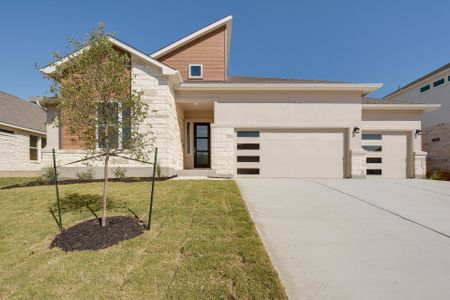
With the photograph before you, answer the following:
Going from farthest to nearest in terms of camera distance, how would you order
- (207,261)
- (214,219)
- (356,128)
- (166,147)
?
(356,128)
(166,147)
(214,219)
(207,261)

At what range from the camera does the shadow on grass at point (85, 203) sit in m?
5.33

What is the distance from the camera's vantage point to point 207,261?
9.41 feet

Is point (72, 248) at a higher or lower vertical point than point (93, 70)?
lower

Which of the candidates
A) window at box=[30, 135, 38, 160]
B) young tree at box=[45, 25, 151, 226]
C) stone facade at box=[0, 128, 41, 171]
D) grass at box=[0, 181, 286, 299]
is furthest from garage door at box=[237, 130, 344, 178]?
window at box=[30, 135, 38, 160]

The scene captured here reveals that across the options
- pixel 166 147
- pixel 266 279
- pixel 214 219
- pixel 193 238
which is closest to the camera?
pixel 266 279

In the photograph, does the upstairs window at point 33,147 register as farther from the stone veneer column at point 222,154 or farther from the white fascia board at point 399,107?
the white fascia board at point 399,107

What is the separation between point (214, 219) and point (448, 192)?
27.4ft

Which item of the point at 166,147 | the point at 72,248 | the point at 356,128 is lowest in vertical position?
the point at 72,248

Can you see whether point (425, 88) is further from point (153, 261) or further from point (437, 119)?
point (153, 261)

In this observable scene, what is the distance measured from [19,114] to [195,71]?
1442cm

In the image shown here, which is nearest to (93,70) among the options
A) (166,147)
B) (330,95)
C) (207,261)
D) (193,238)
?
(193,238)

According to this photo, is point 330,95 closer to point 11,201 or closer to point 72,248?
point 72,248

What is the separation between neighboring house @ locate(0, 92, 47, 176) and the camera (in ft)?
47.5

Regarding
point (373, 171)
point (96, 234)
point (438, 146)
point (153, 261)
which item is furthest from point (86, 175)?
point (438, 146)
